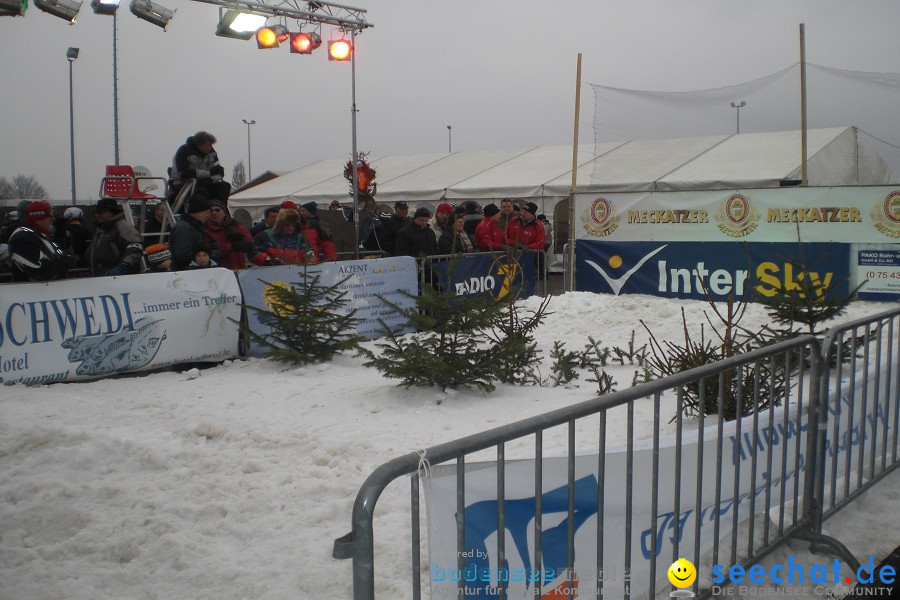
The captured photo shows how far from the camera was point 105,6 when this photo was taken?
475 inches

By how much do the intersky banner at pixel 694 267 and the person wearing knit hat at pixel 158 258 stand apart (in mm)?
7100

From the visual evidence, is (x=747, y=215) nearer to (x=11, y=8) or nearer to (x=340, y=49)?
(x=340, y=49)

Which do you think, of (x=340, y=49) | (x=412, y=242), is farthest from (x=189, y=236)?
(x=340, y=49)

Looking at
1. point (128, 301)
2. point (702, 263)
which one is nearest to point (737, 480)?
point (128, 301)

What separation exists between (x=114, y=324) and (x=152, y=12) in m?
7.34

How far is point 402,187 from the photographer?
2281cm

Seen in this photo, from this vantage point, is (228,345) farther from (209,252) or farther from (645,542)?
(645,542)

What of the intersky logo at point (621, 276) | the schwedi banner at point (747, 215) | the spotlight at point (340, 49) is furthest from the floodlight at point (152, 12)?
the intersky logo at point (621, 276)

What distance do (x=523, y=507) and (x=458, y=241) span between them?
1049cm

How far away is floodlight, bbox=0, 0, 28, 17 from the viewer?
985cm

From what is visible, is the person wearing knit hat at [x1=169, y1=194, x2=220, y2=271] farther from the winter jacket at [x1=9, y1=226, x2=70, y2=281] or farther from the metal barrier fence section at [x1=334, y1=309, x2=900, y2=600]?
the metal barrier fence section at [x1=334, y1=309, x2=900, y2=600]

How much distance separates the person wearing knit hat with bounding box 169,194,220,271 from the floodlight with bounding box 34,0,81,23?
467cm

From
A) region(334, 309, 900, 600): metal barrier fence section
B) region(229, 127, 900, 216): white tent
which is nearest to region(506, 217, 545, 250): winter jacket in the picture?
region(229, 127, 900, 216): white tent

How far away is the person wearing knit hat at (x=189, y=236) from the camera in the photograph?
8.95 meters
